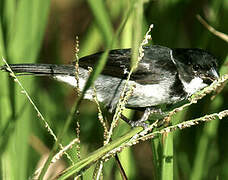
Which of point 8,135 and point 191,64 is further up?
point 191,64

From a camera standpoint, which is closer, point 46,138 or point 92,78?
point 92,78

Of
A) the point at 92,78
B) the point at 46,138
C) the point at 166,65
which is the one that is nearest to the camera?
the point at 92,78

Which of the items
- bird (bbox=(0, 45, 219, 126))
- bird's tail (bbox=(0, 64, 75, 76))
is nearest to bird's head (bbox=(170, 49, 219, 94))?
bird (bbox=(0, 45, 219, 126))

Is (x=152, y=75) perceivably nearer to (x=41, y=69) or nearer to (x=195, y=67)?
(x=195, y=67)

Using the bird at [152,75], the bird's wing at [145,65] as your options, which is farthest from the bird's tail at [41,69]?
the bird's wing at [145,65]

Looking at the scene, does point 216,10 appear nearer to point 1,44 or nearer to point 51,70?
point 51,70

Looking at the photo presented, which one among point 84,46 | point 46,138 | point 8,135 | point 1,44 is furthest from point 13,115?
point 84,46

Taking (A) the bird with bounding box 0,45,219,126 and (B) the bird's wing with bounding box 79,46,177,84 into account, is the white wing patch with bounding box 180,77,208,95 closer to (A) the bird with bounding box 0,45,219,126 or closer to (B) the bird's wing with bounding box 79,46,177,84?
(A) the bird with bounding box 0,45,219,126

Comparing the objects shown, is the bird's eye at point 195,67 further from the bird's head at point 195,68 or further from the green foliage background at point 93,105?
the green foliage background at point 93,105

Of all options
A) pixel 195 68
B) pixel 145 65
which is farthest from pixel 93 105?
pixel 195 68
